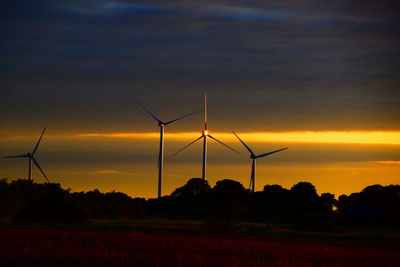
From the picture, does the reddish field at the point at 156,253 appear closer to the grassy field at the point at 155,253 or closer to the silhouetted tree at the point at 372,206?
the grassy field at the point at 155,253

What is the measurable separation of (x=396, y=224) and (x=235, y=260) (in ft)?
375

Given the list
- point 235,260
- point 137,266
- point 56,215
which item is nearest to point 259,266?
point 235,260

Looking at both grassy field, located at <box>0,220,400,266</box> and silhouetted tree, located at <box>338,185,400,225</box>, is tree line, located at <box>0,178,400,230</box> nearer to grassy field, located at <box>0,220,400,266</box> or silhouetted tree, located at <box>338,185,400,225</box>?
silhouetted tree, located at <box>338,185,400,225</box>

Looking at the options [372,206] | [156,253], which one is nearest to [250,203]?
[372,206]

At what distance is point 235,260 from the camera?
5166cm

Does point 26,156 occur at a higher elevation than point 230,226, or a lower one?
higher

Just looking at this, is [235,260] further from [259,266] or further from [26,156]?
[26,156]

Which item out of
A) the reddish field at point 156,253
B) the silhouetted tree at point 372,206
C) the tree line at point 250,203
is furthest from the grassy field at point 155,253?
the silhouetted tree at point 372,206

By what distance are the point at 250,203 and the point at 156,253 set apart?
11723cm

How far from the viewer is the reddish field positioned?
159 feet

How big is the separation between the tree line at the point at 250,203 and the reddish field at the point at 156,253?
49902 millimetres

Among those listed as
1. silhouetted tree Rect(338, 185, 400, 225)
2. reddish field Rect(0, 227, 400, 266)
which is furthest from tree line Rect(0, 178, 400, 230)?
reddish field Rect(0, 227, 400, 266)

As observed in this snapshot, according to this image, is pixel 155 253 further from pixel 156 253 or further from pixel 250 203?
pixel 250 203

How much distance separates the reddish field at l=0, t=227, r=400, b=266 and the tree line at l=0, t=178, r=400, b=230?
49.9m
